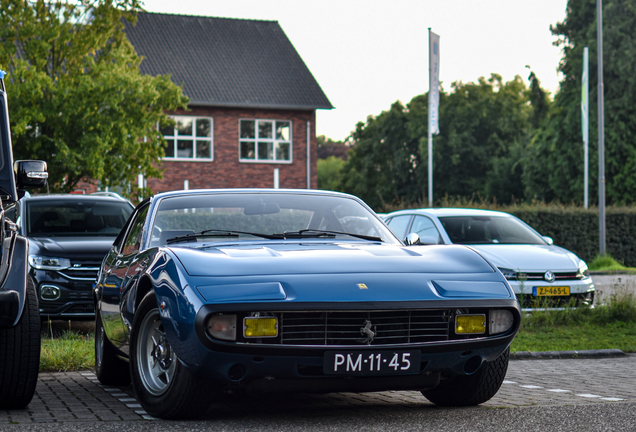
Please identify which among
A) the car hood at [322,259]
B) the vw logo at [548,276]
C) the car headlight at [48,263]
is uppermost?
the car hood at [322,259]

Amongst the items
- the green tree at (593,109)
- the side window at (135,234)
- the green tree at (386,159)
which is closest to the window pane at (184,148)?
the green tree at (593,109)

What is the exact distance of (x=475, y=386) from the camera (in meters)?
5.45

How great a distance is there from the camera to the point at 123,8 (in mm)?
21250

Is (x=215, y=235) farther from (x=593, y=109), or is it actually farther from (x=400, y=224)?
(x=593, y=109)

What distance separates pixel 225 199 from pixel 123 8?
16.4m

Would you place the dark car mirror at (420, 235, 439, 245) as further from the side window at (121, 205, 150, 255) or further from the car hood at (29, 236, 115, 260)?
the side window at (121, 205, 150, 255)

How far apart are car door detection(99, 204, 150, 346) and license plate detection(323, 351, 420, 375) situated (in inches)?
66.6

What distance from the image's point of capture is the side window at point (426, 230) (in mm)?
12828

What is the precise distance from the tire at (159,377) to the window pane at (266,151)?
36.1 meters

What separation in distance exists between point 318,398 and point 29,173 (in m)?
2.59

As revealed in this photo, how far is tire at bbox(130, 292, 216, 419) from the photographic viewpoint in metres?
4.79

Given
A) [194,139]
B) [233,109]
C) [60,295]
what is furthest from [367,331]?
[233,109]

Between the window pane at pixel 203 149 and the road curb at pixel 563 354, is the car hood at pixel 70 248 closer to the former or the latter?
the road curb at pixel 563 354

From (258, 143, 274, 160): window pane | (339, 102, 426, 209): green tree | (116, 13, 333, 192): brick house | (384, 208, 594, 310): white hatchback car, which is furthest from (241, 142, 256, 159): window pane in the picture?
(384, 208, 594, 310): white hatchback car
